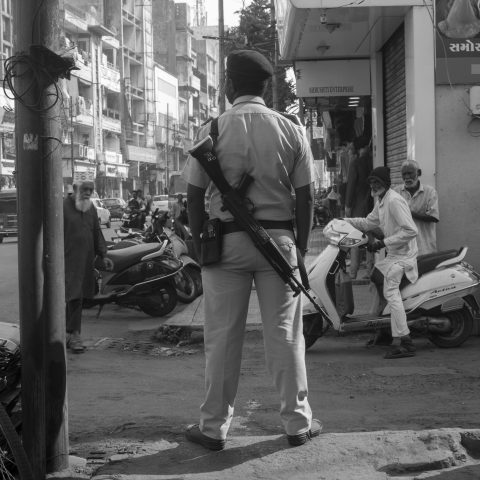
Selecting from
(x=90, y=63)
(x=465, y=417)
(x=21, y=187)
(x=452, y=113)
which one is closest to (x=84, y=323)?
(x=452, y=113)

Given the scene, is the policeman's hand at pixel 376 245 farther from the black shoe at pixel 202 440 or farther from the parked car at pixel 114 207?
the parked car at pixel 114 207

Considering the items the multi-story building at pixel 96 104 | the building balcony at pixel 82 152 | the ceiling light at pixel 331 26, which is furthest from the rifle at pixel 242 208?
the building balcony at pixel 82 152

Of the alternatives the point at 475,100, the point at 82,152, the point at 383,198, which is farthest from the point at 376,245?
the point at 82,152

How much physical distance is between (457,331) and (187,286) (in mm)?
4497

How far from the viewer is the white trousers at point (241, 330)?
13.0ft

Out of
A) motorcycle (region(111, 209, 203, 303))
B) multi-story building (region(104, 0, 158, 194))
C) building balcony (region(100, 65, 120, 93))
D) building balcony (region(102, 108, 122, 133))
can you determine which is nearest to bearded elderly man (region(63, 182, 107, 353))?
motorcycle (region(111, 209, 203, 303))

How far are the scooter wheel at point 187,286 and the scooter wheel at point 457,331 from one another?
14.1 feet

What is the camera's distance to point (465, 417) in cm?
515

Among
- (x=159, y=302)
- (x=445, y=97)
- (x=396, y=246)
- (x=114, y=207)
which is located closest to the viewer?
(x=396, y=246)

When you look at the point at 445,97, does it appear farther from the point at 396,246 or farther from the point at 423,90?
the point at 396,246

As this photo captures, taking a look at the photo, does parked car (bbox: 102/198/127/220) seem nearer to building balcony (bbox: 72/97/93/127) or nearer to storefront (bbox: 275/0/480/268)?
building balcony (bbox: 72/97/93/127)

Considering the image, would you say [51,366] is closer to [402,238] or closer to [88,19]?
[402,238]

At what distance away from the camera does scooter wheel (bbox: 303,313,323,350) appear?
24.6 ft

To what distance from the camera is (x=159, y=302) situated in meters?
10.4
